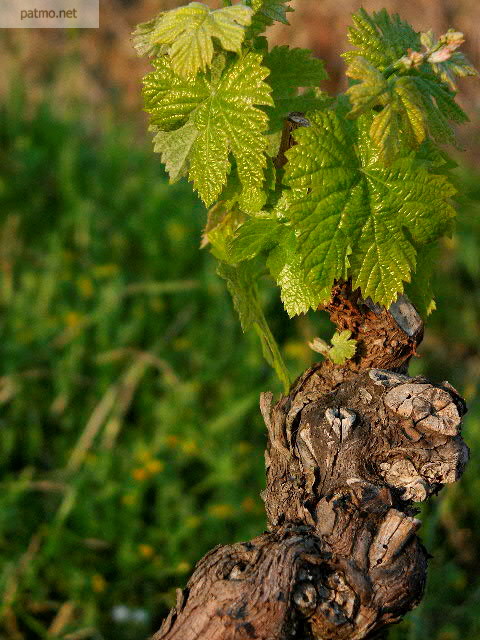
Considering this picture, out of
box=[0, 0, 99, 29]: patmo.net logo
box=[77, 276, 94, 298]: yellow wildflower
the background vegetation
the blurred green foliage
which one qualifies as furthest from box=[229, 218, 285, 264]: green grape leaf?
box=[0, 0, 99, 29]: patmo.net logo

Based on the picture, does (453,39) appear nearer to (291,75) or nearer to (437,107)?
(437,107)

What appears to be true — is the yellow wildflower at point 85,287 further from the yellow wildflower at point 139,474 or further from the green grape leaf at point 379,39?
the green grape leaf at point 379,39

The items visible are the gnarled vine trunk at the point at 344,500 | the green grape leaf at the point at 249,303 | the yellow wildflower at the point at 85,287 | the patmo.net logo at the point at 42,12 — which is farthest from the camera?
Result: the patmo.net logo at the point at 42,12

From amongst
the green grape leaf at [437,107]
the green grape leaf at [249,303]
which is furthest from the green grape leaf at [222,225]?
the green grape leaf at [437,107]

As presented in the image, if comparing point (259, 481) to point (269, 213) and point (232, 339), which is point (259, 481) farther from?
point (269, 213)

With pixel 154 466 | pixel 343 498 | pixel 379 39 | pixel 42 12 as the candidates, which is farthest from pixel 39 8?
pixel 343 498

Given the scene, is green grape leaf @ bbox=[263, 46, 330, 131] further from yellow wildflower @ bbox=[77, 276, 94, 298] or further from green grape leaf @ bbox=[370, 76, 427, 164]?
yellow wildflower @ bbox=[77, 276, 94, 298]

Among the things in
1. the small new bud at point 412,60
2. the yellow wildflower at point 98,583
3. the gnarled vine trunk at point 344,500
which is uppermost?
the small new bud at point 412,60
